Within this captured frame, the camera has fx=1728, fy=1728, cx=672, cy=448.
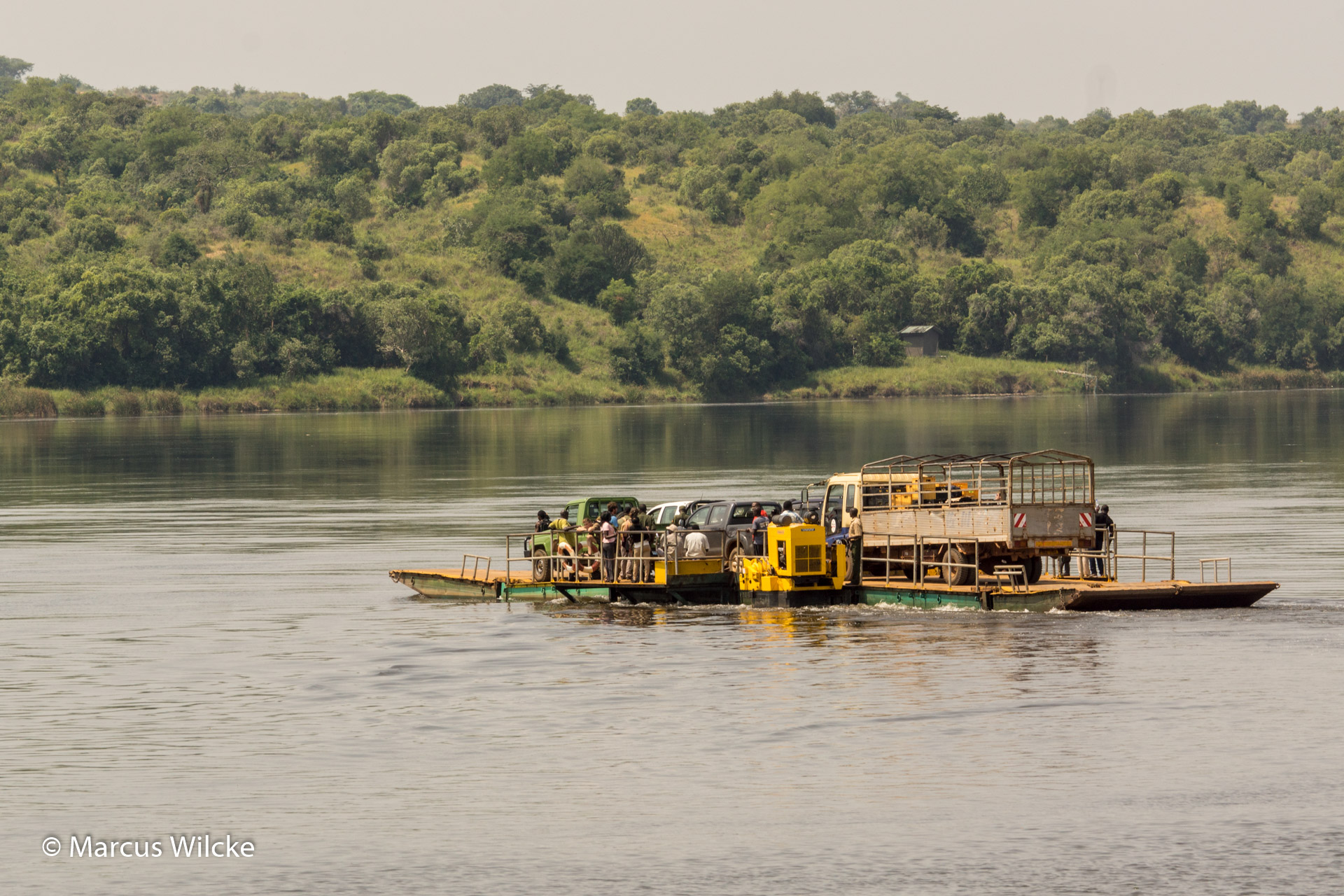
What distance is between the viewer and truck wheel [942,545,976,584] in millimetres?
43406

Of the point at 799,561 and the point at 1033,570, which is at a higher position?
the point at 799,561

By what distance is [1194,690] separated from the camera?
32062mm

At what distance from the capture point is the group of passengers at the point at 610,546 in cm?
4688

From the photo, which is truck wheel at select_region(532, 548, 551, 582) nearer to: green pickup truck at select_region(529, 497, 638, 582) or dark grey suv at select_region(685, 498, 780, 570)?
green pickup truck at select_region(529, 497, 638, 582)

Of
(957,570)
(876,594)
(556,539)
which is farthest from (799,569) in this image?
(556,539)

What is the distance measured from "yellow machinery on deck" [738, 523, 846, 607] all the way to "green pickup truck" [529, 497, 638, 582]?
5295 mm

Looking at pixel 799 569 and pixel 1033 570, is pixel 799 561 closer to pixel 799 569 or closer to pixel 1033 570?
pixel 799 569

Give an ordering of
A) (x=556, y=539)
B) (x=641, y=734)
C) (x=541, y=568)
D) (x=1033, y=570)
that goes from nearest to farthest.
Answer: (x=641, y=734), (x=1033, y=570), (x=556, y=539), (x=541, y=568)

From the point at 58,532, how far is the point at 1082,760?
48794mm

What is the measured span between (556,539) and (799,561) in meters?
7.76

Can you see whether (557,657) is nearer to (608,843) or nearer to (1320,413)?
(608,843)

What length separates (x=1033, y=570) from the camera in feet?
144

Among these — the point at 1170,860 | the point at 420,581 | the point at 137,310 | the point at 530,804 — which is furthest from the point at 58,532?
the point at 137,310

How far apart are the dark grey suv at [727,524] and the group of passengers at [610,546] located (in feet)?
4.93
